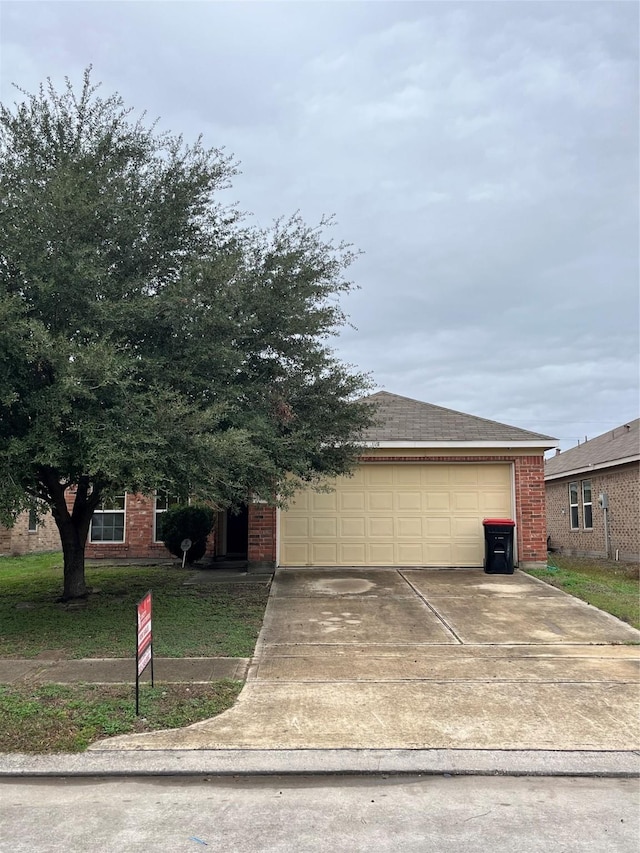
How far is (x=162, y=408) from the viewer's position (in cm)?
759

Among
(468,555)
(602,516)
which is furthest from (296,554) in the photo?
(602,516)

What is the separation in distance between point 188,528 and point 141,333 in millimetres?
7489

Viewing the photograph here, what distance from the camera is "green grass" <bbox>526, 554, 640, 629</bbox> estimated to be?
973cm

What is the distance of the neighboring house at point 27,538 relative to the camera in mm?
18234

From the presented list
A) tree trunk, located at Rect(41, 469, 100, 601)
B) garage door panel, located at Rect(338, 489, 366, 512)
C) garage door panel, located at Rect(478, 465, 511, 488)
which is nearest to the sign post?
tree trunk, located at Rect(41, 469, 100, 601)

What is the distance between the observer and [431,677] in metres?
6.57

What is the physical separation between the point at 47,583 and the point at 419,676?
341 inches

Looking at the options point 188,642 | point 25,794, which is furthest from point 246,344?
point 25,794

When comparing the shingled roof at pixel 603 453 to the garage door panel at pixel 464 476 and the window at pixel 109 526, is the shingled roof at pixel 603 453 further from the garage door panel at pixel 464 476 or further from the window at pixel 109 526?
the window at pixel 109 526

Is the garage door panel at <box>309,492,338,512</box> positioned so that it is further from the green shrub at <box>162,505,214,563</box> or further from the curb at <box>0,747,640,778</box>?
the curb at <box>0,747,640,778</box>

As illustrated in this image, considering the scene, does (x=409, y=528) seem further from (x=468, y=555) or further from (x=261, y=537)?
(x=261, y=537)

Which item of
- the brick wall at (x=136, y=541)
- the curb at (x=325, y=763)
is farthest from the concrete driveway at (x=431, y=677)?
the brick wall at (x=136, y=541)

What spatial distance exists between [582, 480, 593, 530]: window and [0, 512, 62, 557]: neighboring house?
16577 millimetres

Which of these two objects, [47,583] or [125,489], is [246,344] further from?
[47,583]
